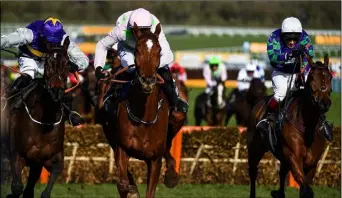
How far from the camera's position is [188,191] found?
1344 cm

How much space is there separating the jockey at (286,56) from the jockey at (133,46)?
1.16 meters

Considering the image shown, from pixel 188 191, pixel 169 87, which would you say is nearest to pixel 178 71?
pixel 188 191

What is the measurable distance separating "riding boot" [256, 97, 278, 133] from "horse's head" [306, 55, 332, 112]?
106 centimetres

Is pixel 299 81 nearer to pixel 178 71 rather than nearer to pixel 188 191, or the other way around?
pixel 188 191

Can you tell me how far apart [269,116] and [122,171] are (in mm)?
2263

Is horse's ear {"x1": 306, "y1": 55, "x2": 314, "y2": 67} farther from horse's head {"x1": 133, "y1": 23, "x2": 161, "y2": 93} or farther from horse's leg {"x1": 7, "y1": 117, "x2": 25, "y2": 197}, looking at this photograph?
horse's leg {"x1": 7, "y1": 117, "x2": 25, "y2": 197}

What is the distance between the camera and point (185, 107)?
10.5 m

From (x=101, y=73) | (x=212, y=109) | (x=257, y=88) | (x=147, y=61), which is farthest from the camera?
(x=212, y=109)

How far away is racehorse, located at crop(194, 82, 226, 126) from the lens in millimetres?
20936

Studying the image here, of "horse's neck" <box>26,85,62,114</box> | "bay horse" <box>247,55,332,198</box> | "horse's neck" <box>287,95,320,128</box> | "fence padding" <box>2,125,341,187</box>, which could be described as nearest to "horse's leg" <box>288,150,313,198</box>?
"bay horse" <box>247,55,332,198</box>

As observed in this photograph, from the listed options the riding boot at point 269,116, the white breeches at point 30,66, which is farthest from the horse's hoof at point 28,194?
the riding boot at point 269,116

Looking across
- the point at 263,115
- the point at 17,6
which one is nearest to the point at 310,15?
the point at 17,6

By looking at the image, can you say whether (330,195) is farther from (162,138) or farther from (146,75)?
(146,75)

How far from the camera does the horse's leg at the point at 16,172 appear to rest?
32.2 ft
